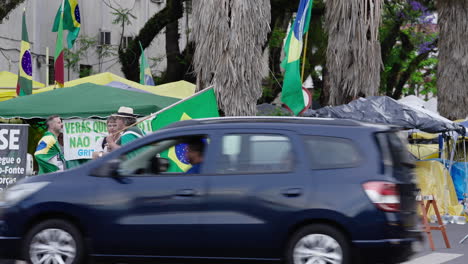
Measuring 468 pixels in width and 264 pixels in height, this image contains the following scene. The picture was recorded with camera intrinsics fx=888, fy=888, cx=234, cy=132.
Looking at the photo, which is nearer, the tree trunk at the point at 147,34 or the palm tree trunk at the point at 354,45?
the palm tree trunk at the point at 354,45

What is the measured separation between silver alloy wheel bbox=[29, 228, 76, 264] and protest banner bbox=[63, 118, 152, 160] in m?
5.97

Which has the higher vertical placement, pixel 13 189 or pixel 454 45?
pixel 454 45

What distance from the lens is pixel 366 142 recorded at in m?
8.09

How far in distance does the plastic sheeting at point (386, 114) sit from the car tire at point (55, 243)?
879 cm

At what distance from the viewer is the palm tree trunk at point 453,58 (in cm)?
2311

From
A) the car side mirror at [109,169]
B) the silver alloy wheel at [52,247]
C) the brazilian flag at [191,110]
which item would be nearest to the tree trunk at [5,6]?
the brazilian flag at [191,110]

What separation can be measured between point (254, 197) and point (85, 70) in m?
27.1

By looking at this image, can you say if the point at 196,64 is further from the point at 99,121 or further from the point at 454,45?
the point at 454,45

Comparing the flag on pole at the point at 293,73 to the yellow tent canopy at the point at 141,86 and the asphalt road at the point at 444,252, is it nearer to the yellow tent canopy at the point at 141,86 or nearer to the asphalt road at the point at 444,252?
the asphalt road at the point at 444,252

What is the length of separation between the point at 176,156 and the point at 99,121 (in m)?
6.06

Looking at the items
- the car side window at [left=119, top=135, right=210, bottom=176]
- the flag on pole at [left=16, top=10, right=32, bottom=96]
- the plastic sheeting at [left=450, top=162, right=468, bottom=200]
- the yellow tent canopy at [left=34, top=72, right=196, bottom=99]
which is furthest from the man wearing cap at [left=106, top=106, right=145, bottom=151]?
the plastic sheeting at [left=450, top=162, right=468, bottom=200]

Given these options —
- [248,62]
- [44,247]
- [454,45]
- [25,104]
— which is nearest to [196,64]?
[248,62]

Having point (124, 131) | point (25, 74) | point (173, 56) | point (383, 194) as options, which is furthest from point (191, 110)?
point (173, 56)

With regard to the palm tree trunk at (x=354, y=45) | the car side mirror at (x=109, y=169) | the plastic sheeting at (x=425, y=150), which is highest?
the palm tree trunk at (x=354, y=45)
